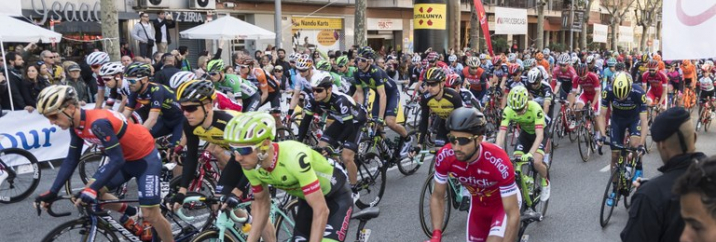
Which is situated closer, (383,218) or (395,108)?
(383,218)

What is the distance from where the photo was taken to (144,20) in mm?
15766

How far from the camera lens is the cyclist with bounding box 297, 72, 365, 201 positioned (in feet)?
25.2

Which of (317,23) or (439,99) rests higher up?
(317,23)

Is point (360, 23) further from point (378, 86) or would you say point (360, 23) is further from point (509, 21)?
point (378, 86)

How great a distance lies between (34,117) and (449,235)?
722 cm

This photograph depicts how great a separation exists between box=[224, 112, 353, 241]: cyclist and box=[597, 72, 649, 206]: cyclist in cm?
505

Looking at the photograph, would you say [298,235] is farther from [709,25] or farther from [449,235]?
[709,25]

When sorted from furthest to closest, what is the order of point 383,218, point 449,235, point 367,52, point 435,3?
point 435,3
point 367,52
point 383,218
point 449,235

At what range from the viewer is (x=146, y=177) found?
550 cm

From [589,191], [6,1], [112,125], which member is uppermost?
[6,1]

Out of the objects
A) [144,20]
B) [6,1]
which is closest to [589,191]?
[6,1]

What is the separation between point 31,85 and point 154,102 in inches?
186

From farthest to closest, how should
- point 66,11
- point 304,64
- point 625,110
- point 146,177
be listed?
1. point 66,11
2. point 304,64
3. point 625,110
4. point 146,177

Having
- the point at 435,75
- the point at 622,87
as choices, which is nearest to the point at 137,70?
the point at 435,75
